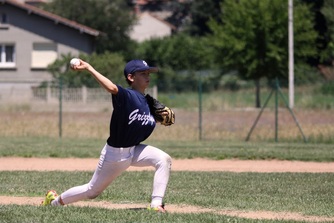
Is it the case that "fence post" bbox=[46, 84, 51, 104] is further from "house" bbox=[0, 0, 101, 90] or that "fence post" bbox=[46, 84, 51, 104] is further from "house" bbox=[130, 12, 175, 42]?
"house" bbox=[130, 12, 175, 42]

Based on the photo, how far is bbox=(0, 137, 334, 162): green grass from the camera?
1991cm

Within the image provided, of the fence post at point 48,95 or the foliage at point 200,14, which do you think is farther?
the foliage at point 200,14

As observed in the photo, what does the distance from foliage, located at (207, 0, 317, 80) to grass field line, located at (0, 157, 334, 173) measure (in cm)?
1929

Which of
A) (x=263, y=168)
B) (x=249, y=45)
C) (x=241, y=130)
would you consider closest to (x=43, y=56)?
(x=249, y=45)

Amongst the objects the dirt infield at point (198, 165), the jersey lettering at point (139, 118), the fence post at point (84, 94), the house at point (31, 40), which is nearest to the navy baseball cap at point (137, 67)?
the jersey lettering at point (139, 118)

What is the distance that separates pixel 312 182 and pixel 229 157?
5.82m

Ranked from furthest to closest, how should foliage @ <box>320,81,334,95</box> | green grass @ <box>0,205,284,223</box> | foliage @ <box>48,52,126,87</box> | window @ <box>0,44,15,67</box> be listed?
window @ <box>0,44,15,67</box>, foliage @ <box>48,52,126,87</box>, foliage @ <box>320,81,334,95</box>, green grass @ <box>0,205,284,223</box>

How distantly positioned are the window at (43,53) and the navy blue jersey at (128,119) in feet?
122

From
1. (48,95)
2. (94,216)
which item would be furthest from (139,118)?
(48,95)

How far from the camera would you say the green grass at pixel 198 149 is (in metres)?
19.9

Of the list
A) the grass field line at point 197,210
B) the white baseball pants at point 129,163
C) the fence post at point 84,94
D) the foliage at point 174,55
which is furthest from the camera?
the foliage at point 174,55

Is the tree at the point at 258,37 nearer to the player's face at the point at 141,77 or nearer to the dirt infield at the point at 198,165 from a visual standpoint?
the dirt infield at the point at 198,165

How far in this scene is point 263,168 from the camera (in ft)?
57.2

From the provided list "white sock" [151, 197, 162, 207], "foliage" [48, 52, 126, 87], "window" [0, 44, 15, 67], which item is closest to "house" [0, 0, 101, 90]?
"window" [0, 44, 15, 67]
